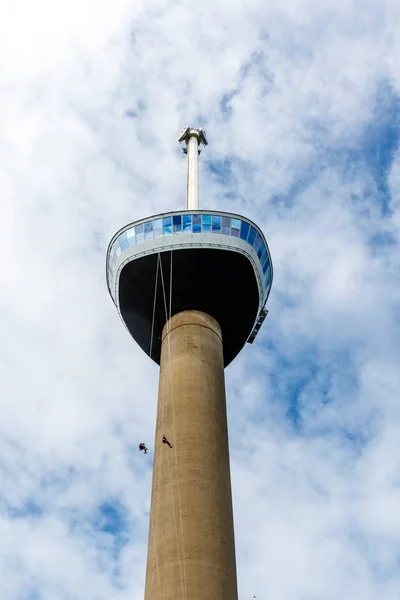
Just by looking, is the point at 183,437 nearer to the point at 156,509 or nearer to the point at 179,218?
the point at 156,509

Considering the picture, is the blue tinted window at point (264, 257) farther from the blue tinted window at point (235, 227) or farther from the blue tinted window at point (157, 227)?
the blue tinted window at point (157, 227)

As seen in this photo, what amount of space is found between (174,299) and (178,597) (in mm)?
16233

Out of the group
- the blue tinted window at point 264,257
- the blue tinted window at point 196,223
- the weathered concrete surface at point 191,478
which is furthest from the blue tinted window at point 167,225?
the blue tinted window at point 264,257

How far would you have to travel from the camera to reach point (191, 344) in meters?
33.5

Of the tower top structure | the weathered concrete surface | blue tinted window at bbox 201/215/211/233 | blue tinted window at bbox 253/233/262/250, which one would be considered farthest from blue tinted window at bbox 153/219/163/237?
blue tinted window at bbox 253/233/262/250

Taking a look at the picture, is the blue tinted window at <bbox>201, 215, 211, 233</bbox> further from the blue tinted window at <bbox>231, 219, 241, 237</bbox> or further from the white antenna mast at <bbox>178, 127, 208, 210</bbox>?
the white antenna mast at <bbox>178, 127, 208, 210</bbox>

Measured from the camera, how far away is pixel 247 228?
37469 millimetres

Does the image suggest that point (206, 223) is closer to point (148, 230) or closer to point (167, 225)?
point (167, 225)

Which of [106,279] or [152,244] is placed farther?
[106,279]

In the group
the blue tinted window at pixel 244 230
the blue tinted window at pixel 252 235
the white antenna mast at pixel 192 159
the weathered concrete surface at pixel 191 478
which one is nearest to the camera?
the weathered concrete surface at pixel 191 478

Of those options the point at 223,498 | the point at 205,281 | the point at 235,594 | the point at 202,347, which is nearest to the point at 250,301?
the point at 205,281

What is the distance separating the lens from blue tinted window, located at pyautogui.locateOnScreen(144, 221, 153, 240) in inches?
1453

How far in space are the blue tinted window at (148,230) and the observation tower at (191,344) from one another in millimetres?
68

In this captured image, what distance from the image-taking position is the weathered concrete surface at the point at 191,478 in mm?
25587
